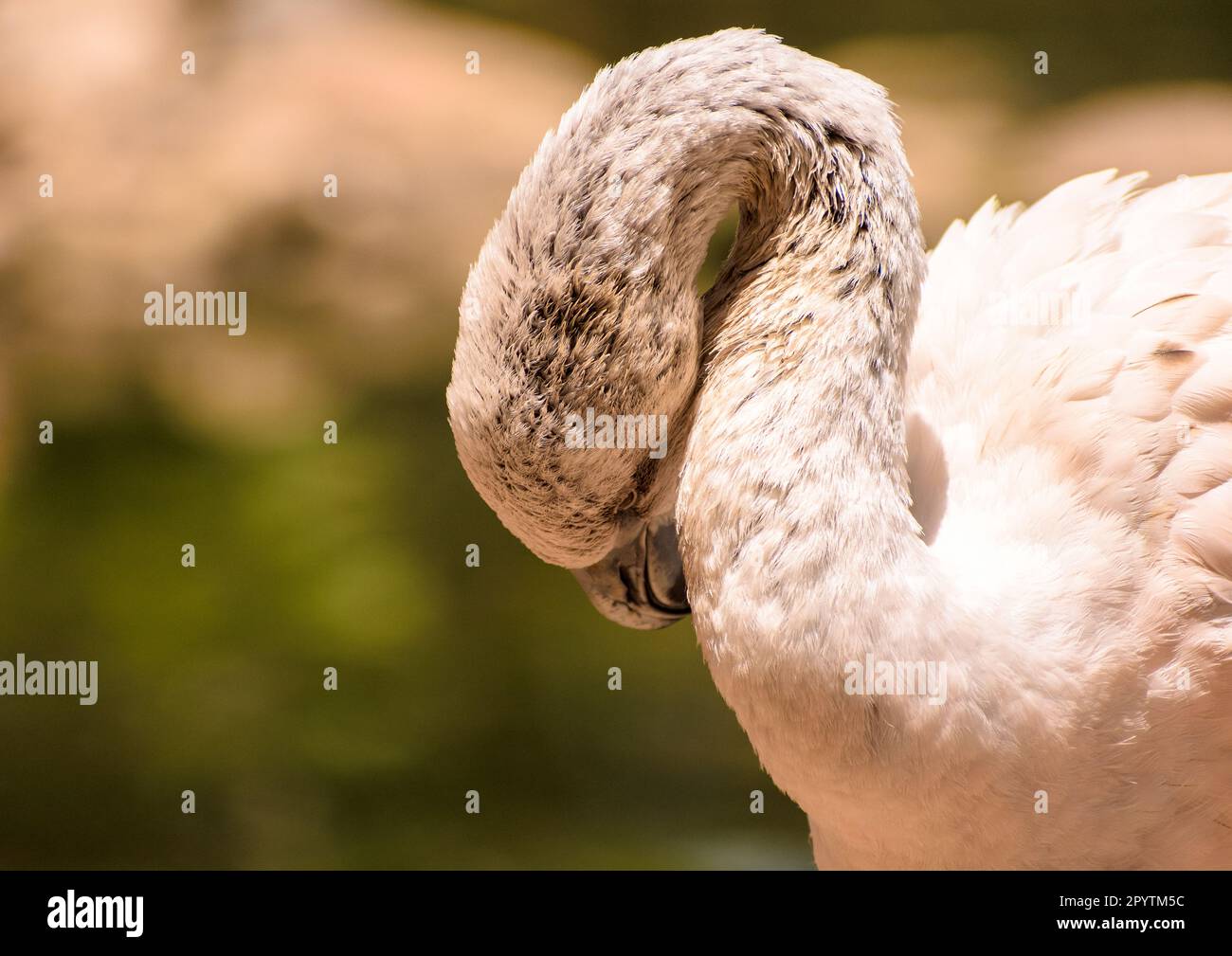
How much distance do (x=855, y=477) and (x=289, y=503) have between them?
1.96 m

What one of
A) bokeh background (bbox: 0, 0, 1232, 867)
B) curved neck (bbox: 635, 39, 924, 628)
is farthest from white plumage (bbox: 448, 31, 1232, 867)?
bokeh background (bbox: 0, 0, 1232, 867)

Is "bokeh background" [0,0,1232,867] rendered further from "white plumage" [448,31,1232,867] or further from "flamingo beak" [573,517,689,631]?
"white plumage" [448,31,1232,867]

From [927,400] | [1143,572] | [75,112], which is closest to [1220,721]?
[1143,572]

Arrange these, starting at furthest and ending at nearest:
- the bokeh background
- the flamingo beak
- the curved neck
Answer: the bokeh background < the flamingo beak < the curved neck

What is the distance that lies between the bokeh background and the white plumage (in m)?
1.46

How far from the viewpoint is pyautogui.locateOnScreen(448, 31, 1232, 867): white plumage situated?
130 cm

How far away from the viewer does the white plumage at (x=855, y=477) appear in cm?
130

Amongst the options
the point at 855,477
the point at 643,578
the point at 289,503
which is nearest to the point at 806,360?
the point at 855,477

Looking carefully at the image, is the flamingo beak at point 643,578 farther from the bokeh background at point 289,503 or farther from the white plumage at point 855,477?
the bokeh background at point 289,503

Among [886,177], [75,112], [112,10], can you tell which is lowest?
[886,177]
